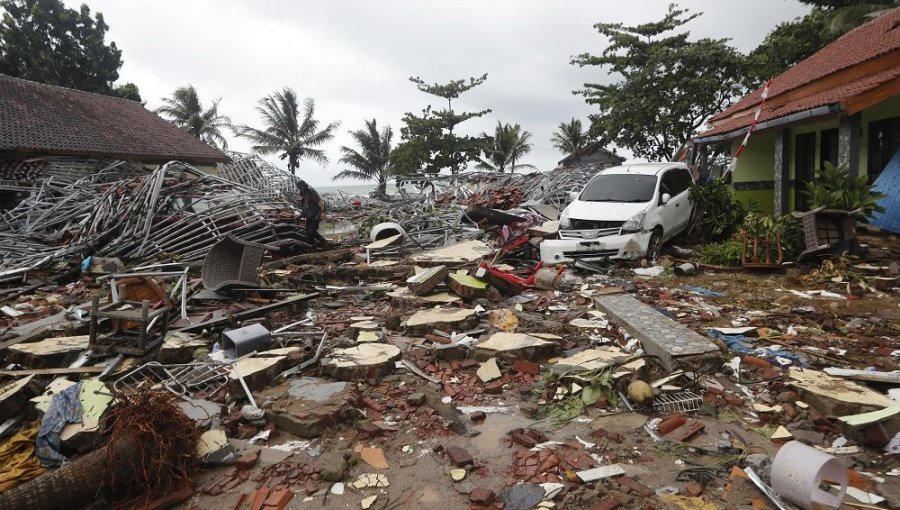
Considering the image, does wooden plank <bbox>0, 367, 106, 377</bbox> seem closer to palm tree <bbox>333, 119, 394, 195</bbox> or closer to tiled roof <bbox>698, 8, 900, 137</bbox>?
Answer: tiled roof <bbox>698, 8, 900, 137</bbox>

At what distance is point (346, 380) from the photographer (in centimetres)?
461

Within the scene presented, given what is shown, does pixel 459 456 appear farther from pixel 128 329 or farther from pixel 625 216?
pixel 625 216

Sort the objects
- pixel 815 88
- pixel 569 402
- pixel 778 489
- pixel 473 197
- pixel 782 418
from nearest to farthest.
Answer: pixel 778 489
pixel 782 418
pixel 569 402
pixel 815 88
pixel 473 197

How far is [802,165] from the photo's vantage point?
12.3 meters

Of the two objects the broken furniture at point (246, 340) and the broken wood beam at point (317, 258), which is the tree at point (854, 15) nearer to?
the broken wood beam at point (317, 258)

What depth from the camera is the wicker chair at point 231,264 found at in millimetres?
7129

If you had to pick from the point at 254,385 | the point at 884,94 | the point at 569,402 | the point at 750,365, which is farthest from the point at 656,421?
the point at 884,94

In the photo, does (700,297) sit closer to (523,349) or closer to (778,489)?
(523,349)

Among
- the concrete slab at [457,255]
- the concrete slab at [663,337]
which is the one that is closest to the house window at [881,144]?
the concrete slab at [663,337]

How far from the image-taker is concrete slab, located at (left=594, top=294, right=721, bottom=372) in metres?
4.34

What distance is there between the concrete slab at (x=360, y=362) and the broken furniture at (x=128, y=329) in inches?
72.4

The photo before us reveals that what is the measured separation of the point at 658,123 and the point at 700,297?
18.6 m

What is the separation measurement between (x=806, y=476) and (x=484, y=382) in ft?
8.45

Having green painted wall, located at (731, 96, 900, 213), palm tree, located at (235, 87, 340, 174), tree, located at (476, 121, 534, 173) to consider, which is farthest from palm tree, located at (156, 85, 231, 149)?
green painted wall, located at (731, 96, 900, 213)
